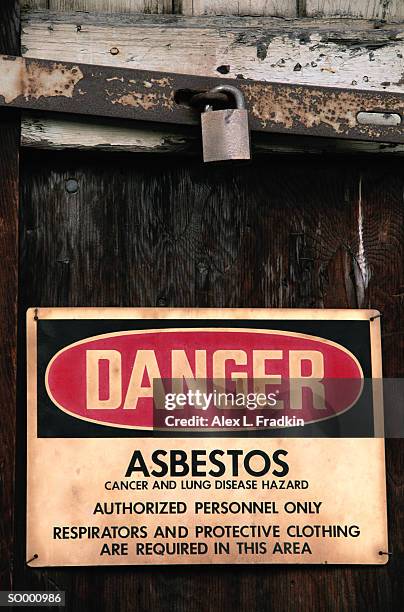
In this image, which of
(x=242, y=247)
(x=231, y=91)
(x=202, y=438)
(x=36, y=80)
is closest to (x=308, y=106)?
(x=231, y=91)

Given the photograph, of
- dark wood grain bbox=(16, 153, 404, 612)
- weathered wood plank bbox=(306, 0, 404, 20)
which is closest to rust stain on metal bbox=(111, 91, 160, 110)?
dark wood grain bbox=(16, 153, 404, 612)

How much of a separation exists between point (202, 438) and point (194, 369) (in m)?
0.12

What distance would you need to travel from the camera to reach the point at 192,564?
1567 mm

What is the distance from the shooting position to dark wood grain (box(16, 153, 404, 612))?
160 cm

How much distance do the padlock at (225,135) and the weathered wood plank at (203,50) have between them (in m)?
0.09

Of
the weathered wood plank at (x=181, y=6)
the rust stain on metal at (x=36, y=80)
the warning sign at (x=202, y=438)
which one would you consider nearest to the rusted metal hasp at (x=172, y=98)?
the rust stain on metal at (x=36, y=80)

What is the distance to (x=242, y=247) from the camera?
1.67 m

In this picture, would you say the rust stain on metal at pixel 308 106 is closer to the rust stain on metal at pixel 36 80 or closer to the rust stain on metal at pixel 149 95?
the rust stain on metal at pixel 149 95

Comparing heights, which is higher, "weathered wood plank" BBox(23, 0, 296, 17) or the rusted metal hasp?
"weathered wood plank" BBox(23, 0, 296, 17)

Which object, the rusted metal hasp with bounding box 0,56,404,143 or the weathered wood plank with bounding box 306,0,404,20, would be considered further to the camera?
the weathered wood plank with bounding box 306,0,404,20

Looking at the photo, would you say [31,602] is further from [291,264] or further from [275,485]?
[291,264]

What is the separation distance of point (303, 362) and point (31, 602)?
1.98 ft

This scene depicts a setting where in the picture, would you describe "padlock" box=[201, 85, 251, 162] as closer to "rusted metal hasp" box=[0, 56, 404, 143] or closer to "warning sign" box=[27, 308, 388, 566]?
"rusted metal hasp" box=[0, 56, 404, 143]

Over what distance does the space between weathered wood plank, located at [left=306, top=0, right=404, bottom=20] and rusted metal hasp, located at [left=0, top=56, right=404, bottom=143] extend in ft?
0.51
